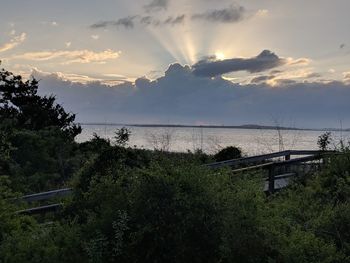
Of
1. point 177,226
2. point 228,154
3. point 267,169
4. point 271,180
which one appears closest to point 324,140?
point 228,154

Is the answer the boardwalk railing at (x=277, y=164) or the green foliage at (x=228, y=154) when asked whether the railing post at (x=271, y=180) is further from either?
the green foliage at (x=228, y=154)

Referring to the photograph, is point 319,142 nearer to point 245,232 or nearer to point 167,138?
point 167,138

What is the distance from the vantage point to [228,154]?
838 inches

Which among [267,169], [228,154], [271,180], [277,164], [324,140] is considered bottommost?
[271,180]

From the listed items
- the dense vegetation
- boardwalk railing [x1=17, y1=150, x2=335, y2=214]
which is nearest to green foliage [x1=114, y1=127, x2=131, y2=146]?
boardwalk railing [x1=17, y1=150, x2=335, y2=214]

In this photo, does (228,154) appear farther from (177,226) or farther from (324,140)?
(177,226)

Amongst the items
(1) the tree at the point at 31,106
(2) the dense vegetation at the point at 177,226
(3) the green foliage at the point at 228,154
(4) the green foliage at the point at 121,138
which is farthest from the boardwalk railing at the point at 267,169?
(1) the tree at the point at 31,106

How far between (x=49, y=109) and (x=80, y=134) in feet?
6.68

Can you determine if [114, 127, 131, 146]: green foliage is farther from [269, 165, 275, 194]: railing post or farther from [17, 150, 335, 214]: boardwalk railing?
[269, 165, 275, 194]: railing post

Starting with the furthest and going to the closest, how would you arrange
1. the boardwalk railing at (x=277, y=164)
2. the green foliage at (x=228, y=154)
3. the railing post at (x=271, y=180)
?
the green foliage at (x=228, y=154), the railing post at (x=271, y=180), the boardwalk railing at (x=277, y=164)

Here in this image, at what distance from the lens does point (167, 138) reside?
70.6ft

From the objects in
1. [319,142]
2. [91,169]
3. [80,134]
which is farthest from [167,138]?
[91,169]

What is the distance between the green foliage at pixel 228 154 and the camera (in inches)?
831

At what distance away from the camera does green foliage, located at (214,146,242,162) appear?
831 inches
